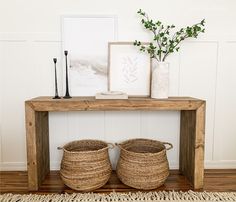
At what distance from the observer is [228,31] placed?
6.70 ft

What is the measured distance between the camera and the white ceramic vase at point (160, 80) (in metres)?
1.82

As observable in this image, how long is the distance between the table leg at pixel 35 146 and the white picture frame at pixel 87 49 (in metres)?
0.42

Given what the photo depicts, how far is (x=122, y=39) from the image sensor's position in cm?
203

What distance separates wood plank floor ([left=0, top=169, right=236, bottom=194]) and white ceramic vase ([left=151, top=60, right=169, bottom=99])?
70 centimetres

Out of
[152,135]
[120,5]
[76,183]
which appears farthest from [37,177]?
[120,5]

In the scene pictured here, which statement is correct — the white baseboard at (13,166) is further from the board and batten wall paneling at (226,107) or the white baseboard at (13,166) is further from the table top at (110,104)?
the board and batten wall paneling at (226,107)

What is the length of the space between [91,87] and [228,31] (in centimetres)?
128

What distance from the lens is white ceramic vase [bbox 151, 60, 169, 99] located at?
1820 mm

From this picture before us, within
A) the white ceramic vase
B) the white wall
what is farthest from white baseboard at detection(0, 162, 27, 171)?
the white ceramic vase

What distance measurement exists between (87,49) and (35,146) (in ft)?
2.93

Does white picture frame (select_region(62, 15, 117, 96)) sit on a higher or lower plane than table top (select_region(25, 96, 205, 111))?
higher

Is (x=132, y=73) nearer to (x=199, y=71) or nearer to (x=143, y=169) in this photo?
(x=199, y=71)

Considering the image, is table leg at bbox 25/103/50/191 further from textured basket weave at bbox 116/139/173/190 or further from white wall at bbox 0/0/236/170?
textured basket weave at bbox 116/139/173/190

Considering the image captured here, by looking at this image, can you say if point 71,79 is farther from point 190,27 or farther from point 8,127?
point 190,27
